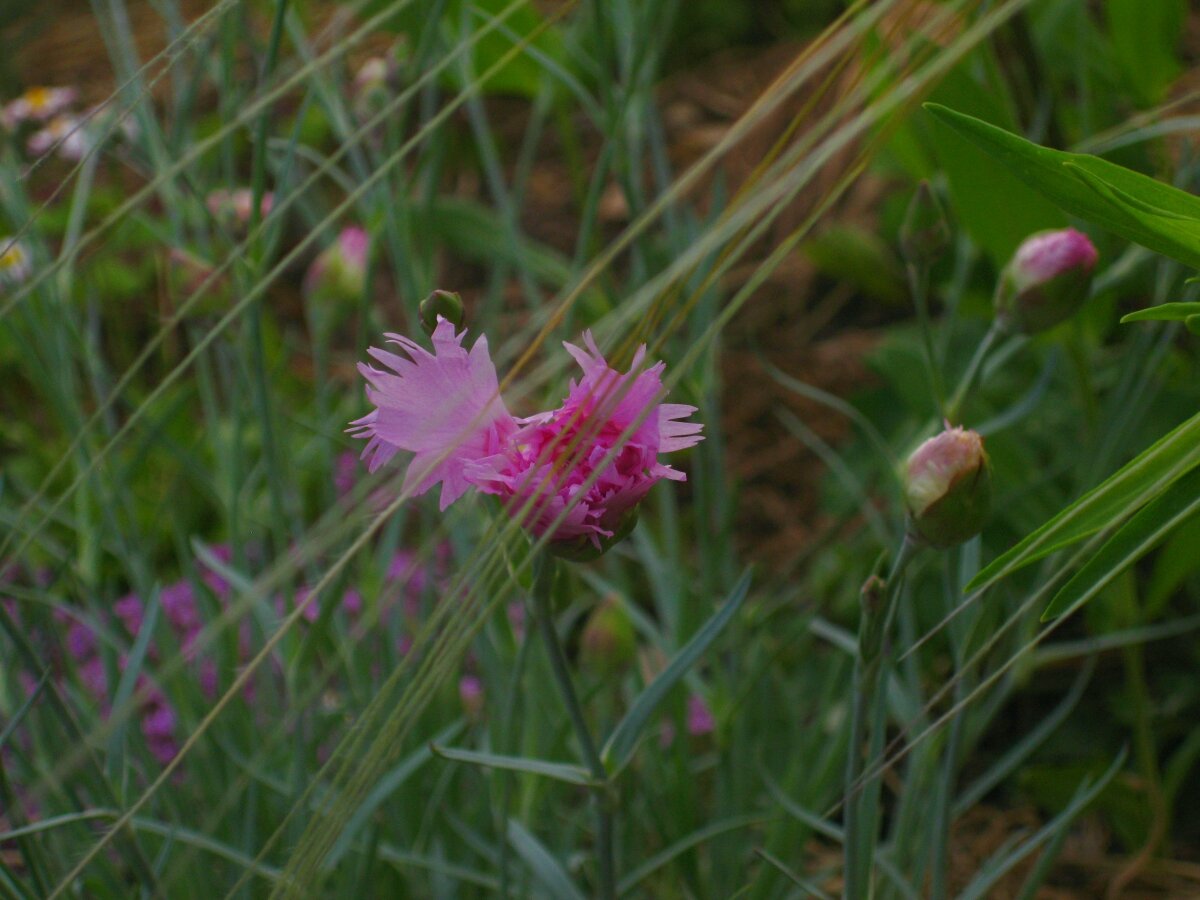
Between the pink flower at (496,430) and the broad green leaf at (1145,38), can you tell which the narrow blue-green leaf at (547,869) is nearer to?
the pink flower at (496,430)

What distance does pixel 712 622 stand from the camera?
1.45 feet

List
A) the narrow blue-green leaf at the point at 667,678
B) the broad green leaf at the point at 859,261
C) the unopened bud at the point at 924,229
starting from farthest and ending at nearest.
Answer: the broad green leaf at the point at 859,261 < the unopened bud at the point at 924,229 < the narrow blue-green leaf at the point at 667,678

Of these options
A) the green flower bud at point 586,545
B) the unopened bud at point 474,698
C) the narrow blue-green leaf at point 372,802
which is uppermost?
the green flower bud at point 586,545

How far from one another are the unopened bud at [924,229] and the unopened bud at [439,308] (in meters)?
0.26

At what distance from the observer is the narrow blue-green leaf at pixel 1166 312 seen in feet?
1.12

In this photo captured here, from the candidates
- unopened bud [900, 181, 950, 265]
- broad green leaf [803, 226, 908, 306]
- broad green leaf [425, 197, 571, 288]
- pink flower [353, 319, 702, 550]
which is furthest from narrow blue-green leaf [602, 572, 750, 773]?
broad green leaf [803, 226, 908, 306]

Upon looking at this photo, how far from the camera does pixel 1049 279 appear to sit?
1.67ft

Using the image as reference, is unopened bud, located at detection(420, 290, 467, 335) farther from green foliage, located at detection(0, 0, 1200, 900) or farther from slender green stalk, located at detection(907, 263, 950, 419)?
slender green stalk, located at detection(907, 263, 950, 419)

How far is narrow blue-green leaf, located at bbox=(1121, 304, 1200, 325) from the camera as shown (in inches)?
13.5

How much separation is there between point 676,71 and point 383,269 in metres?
0.58

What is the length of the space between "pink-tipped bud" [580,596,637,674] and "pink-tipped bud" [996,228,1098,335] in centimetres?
26

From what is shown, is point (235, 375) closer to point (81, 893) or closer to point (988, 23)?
point (81, 893)

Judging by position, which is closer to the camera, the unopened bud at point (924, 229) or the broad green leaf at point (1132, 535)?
the broad green leaf at point (1132, 535)

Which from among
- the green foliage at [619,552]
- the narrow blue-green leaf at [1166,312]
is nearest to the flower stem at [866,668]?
the green foliage at [619,552]
